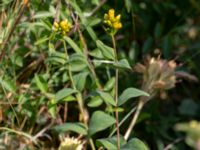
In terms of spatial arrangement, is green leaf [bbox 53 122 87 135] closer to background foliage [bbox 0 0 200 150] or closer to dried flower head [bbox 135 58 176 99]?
background foliage [bbox 0 0 200 150]

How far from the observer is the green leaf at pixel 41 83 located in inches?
51.3

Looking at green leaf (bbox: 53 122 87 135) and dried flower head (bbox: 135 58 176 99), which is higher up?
green leaf (bbox: 53 122 87 135)

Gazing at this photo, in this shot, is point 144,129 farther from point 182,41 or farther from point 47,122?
point 182,41

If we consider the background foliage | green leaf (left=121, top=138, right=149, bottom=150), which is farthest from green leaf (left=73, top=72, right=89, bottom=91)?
green leaf (left=121, top=138, right=149, bottom=150)

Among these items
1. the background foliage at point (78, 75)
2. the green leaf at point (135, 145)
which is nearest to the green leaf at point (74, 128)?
the background foliage at point (78, 75)

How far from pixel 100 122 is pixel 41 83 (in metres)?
0.29

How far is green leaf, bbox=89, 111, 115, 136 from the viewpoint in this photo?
1.07 m

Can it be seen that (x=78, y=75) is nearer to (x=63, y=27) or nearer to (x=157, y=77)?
(x=63, y=27)

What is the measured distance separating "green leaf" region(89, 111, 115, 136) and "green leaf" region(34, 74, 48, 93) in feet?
0.81

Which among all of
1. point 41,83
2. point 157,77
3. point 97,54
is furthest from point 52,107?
point 157,77

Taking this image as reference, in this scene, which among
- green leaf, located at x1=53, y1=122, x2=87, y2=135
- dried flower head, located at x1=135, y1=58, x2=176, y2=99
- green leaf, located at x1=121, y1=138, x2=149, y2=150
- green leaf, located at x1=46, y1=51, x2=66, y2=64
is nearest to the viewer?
green leaf, located at x1=121, y1=138, x2=149, y2=150

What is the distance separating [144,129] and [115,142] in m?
0.63

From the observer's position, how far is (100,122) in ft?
3.58

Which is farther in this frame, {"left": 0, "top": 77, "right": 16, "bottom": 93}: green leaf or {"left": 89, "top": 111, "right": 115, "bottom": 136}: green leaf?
{"left": 0, "top": 77, "right": 16, "bottom": 93}: green leaf
